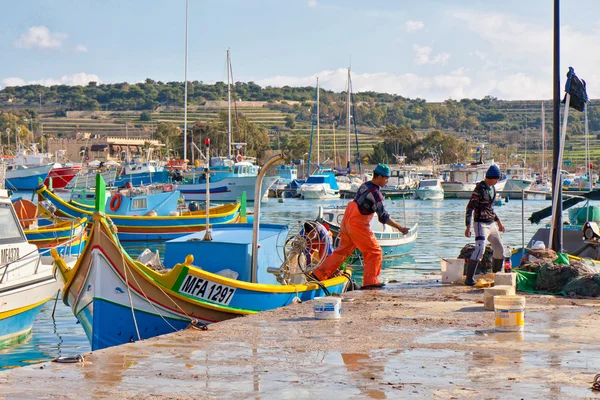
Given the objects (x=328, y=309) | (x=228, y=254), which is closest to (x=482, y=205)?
(x=328, y=309)

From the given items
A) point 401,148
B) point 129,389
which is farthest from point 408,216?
point 401,148

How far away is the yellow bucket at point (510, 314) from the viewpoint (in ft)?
34.9

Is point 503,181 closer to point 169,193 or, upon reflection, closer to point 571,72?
point 169,193

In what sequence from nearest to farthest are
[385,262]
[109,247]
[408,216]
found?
[109,247] → [385,262] → [408,216]

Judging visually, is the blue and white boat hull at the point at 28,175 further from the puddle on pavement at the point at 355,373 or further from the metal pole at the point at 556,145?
the puddle on pavement at the point at 355,373

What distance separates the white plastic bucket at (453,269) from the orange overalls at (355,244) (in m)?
1.59

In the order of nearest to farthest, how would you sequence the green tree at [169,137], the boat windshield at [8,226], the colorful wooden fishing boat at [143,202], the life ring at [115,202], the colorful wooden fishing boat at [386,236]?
the boat windshield at [8,226]
the colorful wooden fishing boat at [386,236]
the life ring at [115,202]
the colorful wooden fishing boat at [143,202]
the green tree at [169,137]

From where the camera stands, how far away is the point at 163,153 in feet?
476

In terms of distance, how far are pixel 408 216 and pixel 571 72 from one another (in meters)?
43.8

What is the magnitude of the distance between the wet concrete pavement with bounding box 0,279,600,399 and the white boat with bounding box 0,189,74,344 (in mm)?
5007

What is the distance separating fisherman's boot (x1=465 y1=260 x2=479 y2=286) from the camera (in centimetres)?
1484

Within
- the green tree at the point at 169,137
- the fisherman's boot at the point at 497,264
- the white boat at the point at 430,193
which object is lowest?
the white boat at the point at 430,193

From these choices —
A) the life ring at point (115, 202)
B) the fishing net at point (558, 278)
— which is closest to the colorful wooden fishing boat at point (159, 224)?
the life ring at point (115, 202)

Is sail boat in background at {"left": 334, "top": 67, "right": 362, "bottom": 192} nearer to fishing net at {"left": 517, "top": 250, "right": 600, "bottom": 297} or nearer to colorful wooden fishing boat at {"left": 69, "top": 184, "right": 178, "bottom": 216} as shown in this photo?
colorful wooden fishing boat at {"left": 69, "top": 184, "right": 178, "bottom": 216}
